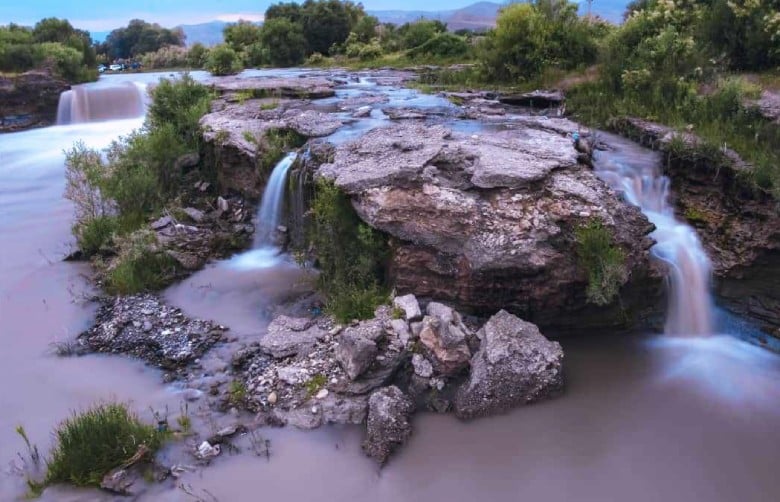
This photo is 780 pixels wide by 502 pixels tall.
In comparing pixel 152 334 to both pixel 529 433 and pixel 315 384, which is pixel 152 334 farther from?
pixel 529 433

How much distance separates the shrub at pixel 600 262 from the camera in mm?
6043

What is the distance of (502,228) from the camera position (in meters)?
6.32

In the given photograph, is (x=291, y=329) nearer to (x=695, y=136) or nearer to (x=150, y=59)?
(x=695, y=136)

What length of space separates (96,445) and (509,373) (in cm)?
378

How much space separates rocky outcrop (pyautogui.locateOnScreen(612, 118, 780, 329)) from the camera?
684 centimetres

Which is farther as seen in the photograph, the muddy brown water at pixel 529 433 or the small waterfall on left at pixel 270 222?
the small waterfall on left at pixel 270 222

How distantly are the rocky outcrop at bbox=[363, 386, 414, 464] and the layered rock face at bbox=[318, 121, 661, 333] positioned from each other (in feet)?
5.26

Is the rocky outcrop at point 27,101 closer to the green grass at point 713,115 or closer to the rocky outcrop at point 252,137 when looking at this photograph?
the rocky outcrop at point 252,137

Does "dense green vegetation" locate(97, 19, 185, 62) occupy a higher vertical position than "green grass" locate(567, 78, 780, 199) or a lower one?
higher

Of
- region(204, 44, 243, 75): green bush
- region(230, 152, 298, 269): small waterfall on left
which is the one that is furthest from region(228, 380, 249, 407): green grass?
region(204, 44, 243, 75): green bush

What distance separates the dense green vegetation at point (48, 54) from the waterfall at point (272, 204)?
1773 centimetres

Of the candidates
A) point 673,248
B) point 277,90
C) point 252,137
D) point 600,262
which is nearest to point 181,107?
point 277,90

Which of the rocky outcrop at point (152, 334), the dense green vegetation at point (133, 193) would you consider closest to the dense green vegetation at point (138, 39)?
the dense green vegetation at point (133, 193)

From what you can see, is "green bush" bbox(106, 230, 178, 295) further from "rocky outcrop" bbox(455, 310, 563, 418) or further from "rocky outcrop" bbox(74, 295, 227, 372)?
"rocky outcrop" bbox(455, 310, 563, 418)
